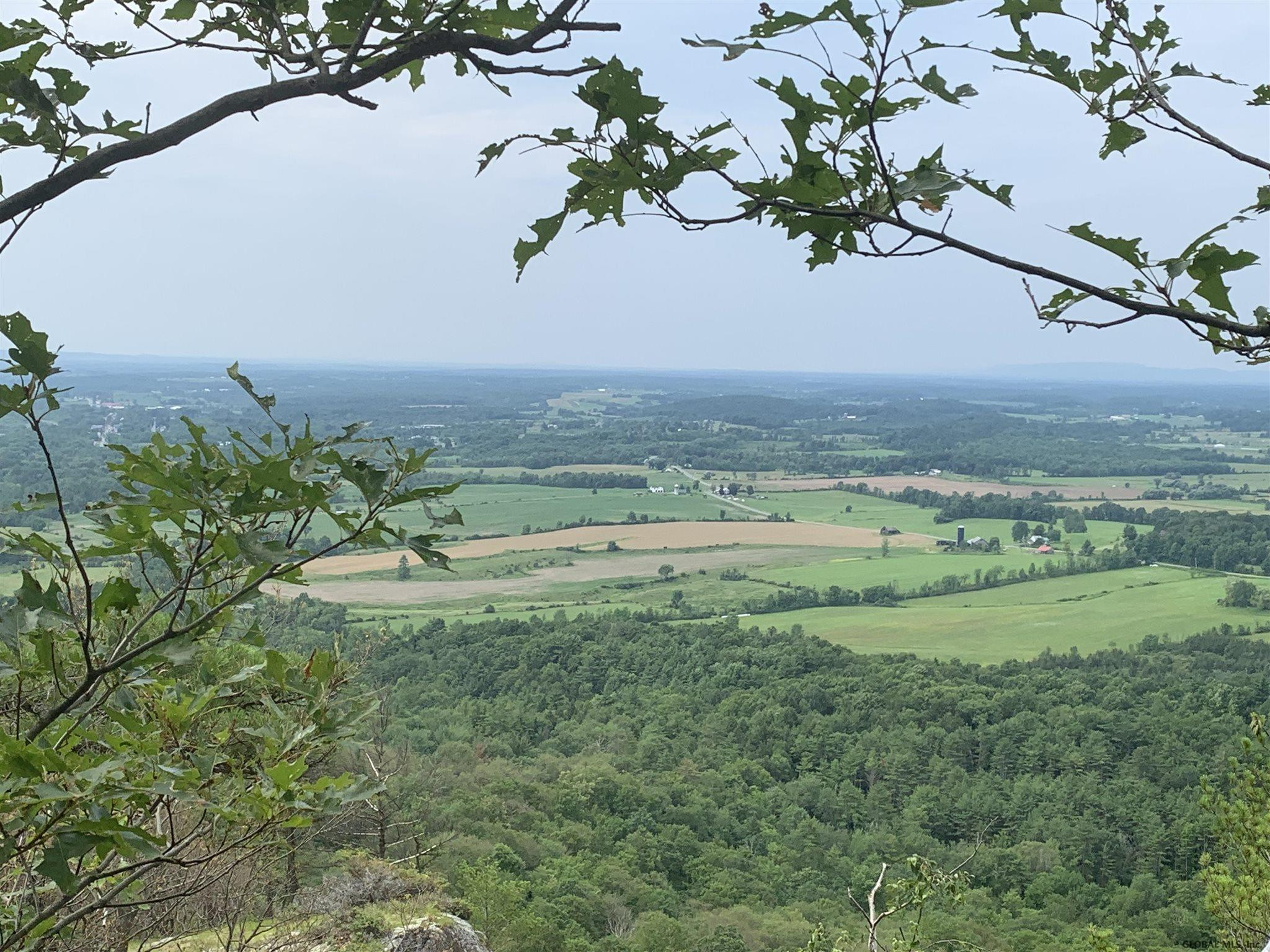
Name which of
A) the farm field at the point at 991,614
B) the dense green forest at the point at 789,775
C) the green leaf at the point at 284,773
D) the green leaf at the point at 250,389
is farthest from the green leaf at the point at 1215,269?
the farm field at the point at 991,614

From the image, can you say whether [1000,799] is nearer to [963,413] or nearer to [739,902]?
[739,902]

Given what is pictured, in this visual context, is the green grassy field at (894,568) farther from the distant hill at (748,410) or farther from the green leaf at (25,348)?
the distant hill at (748,410)

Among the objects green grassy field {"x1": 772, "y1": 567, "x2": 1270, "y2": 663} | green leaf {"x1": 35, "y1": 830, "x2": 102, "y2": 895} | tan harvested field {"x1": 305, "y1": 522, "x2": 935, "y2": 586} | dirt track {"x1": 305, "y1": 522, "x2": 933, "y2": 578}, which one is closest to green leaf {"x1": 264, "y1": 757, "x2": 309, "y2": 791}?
green leaf {"x1": 35, "y1": 830, "x2": 102, "y2": 895}

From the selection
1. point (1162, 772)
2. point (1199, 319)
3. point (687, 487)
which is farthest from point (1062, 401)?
point (1199, 319)

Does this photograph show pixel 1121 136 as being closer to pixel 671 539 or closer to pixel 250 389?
pixel 250 389

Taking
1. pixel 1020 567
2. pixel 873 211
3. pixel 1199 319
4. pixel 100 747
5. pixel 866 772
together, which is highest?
pixel 873 211

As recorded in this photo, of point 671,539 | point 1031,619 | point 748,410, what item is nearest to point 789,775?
point 1031,619
